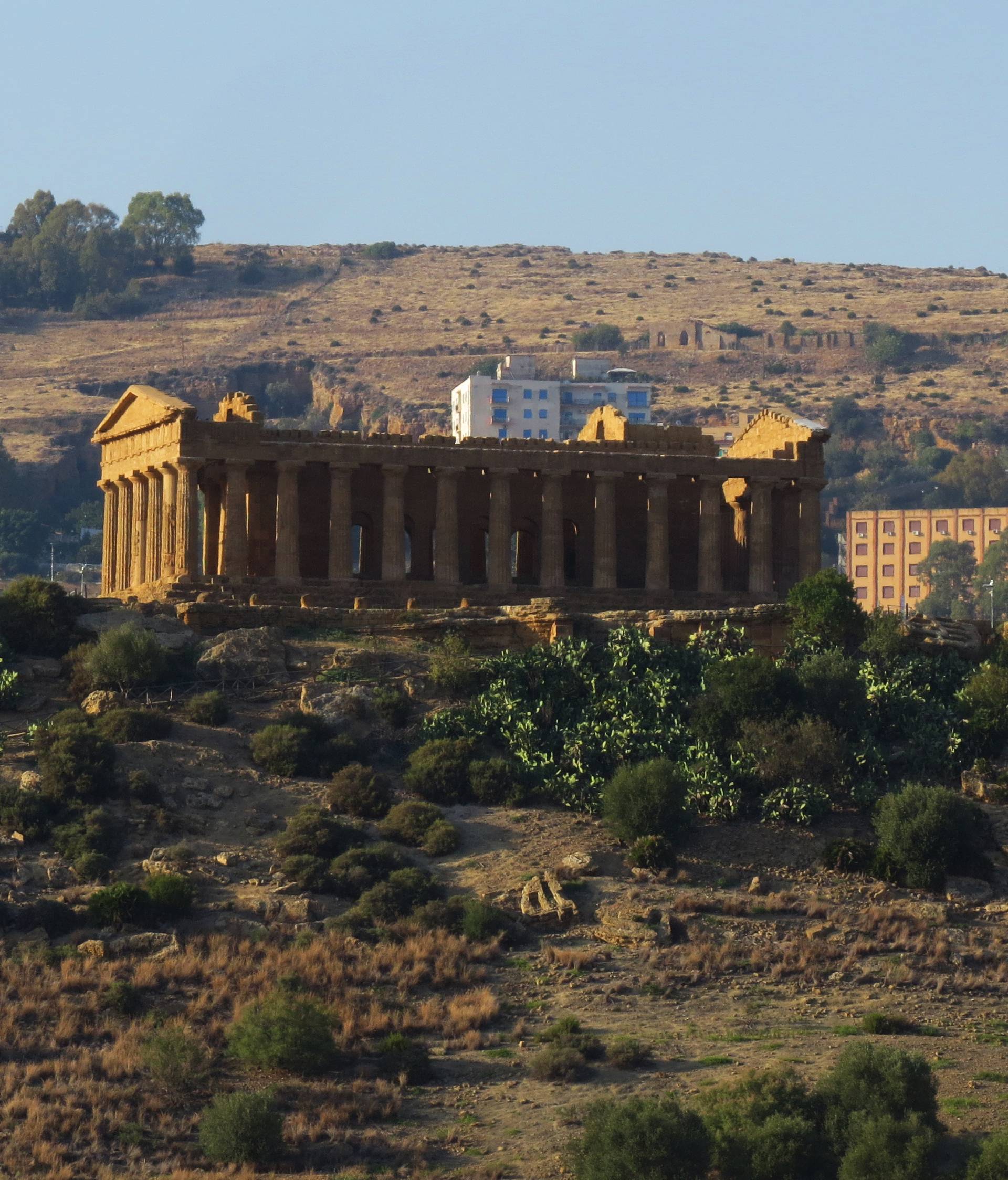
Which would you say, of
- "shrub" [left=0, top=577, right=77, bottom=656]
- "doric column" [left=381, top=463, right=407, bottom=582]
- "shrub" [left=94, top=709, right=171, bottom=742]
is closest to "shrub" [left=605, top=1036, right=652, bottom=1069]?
"shrub" [left=94, top=709, right=171, bottom=742]

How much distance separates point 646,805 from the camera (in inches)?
2248

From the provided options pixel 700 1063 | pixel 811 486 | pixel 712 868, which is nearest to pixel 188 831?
pixel 712 868

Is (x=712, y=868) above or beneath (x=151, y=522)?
beneath

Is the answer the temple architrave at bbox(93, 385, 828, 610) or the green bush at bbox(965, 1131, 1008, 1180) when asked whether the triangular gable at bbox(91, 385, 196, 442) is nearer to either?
the temple architrave at bbox(93, 385, 828, 610)

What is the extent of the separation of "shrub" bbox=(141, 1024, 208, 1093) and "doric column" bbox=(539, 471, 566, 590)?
3513cm

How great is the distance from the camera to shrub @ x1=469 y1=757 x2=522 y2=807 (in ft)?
196

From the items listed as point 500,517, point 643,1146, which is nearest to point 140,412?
point 500,517

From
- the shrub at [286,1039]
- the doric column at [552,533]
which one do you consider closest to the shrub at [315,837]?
the shrub at [286,1039]

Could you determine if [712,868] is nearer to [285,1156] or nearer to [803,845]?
[803,845]

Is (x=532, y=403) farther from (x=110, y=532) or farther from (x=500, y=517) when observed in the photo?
(x=500, y=517)

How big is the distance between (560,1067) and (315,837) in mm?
12114

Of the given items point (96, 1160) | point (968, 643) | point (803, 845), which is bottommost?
point (96, 1160)

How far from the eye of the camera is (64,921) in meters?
51.6

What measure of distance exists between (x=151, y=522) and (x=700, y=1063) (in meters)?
38.8
